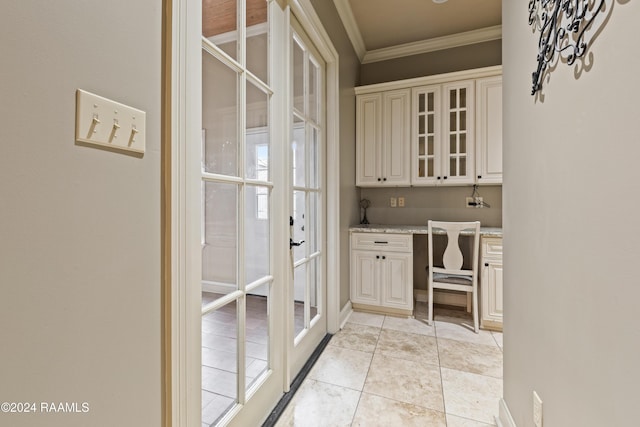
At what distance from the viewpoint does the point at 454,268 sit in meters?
2.67

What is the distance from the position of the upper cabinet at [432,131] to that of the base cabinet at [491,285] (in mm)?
733

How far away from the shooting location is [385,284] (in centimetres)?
287

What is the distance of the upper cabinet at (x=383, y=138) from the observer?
10.2ft

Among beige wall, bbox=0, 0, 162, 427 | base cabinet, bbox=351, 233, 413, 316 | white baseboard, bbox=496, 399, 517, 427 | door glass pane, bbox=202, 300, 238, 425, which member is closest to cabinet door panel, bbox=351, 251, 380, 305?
base cabinet, bbox=351, 233, 413, 316

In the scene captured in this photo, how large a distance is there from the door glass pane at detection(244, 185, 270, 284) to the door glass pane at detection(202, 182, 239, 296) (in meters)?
0.09

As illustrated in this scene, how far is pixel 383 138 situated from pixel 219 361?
108 inches

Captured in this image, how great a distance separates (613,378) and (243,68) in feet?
5.14

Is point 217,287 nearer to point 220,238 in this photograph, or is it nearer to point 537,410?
point 220,238

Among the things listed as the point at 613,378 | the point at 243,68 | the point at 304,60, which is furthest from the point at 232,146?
the point at 613,378

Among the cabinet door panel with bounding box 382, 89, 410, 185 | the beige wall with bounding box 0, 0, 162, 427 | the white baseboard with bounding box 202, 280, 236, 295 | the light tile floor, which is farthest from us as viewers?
the cabinet door panel with bounding box 382, 89, 410, 185

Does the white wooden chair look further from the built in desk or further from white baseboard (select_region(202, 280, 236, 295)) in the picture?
white baseboard (select_region(202, 280, 236, 295))

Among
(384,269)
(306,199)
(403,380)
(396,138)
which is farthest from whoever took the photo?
(396,138)

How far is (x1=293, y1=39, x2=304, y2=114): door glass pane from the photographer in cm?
190

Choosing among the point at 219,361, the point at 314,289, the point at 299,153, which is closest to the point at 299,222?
the point at 299,153
